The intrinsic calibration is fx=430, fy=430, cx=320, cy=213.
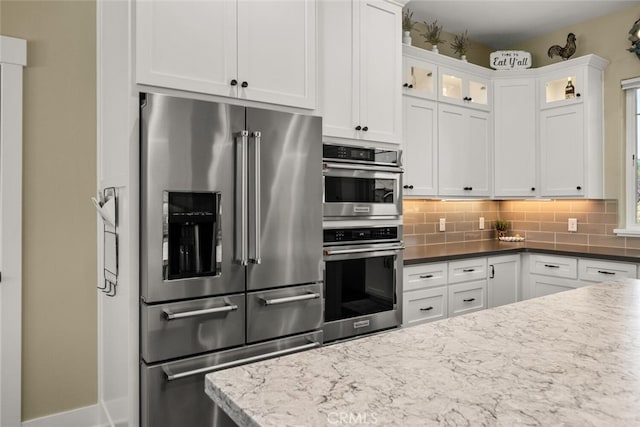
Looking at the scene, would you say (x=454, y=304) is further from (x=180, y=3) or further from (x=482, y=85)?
(x=180, y=3)

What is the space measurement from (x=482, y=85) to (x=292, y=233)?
296 cm

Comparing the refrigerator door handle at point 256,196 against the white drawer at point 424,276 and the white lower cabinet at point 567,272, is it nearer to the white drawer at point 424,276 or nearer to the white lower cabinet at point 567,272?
the white drawer at point 424,276

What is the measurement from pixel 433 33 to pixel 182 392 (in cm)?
358

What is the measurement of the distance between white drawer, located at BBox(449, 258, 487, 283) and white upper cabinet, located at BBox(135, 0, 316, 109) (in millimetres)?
1854

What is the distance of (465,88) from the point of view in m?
4.05

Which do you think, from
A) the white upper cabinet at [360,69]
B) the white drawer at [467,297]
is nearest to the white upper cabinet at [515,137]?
the white drawer at [467,297]

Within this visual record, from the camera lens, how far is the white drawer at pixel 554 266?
3631 mm

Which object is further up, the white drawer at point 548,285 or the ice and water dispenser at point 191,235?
the ice and water dispenser at point 191,235

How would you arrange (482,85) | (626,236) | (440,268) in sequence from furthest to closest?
(482,85), (626,236), (440,268)

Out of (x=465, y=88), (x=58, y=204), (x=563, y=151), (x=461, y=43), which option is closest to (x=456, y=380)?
(x=58, y=204)

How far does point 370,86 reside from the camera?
2.81 meters

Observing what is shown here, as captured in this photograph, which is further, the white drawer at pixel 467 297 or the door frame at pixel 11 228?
the white drawer at pixel 467 297

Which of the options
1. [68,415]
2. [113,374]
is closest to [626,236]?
[113,374]

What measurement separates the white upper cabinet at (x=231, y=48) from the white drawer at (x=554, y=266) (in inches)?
105
